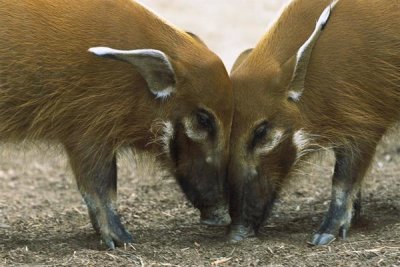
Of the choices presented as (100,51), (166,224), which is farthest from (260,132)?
(166,224)

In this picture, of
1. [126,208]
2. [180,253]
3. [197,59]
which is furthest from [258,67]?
[126,208]

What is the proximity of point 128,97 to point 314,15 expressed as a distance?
1.24m

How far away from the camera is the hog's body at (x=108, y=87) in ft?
20.7

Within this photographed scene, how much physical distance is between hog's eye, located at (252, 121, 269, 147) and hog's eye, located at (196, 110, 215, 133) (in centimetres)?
27

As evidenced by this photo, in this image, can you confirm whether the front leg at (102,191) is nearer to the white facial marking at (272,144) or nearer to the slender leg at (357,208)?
the white facial marking at (272,144)

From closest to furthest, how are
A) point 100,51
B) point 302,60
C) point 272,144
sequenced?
point 100,51
point 302,60
point 272,144

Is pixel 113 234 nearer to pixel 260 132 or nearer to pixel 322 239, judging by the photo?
pixel 260 132

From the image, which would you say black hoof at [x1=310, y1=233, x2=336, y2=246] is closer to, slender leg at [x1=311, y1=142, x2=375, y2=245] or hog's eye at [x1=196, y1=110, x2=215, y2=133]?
slender leg at [x1=311, y1=142, x2=375, y2=245]

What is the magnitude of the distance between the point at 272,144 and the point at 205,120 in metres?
0.44

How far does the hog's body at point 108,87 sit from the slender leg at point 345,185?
2.55ft

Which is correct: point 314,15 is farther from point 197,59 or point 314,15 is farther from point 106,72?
point 106,72

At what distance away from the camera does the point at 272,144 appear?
6449mm

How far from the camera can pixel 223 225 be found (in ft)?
21.2

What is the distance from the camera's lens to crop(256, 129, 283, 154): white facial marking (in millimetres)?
6438
